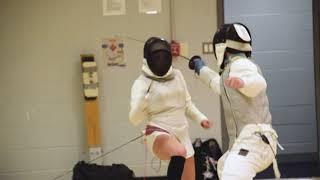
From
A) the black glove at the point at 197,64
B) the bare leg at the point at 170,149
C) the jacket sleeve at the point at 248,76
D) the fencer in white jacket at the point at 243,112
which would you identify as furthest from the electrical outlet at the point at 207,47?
the jacket sleeve at the point at 248,76

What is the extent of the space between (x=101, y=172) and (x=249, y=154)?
2.00 meters

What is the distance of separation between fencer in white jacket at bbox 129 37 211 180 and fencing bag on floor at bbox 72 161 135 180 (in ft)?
3.34

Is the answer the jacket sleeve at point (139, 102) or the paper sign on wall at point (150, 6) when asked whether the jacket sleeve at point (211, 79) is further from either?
the paper sign on wall at point (150, 6)

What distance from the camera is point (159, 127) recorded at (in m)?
3.50

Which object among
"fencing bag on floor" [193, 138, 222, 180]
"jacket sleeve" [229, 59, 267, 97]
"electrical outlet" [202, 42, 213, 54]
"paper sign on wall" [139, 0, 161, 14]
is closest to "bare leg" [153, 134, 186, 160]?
"jacket sleeve" [229, 59, 267, 97]

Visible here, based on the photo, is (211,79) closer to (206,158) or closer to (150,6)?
(206,158)

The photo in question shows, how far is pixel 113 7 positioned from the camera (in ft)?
15.8

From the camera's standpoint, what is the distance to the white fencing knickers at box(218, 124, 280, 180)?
9.24 feet

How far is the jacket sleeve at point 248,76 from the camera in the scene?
2871 mm

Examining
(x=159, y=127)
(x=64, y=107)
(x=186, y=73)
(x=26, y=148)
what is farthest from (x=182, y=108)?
(x=26, y=148)

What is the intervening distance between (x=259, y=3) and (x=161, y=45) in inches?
87.7

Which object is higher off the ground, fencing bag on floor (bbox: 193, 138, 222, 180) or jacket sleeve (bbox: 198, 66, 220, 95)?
jacket sleeve (bbox: 198, 66, 220, 95)

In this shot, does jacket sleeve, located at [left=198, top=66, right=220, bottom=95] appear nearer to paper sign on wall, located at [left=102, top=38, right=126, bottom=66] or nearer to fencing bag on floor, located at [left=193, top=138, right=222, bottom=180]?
fencing bag on floor, located at [left=193, top=138, right=222, bottom=180]

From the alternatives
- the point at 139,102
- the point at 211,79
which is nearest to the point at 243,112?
the point at 211,79
